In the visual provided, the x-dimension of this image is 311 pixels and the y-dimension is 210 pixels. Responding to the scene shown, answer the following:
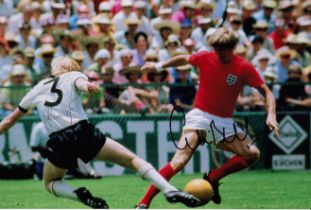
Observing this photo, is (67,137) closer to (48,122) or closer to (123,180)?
(48,122)

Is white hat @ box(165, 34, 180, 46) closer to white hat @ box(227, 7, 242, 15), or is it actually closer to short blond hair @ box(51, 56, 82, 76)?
white hat @ box(227, 7, 242, 15)

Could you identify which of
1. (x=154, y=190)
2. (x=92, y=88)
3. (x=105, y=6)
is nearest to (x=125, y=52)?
(x=105, y=6)

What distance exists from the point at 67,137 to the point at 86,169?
7.53 m

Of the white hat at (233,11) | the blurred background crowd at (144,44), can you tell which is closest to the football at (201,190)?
the blurred background crowd at (144,44)

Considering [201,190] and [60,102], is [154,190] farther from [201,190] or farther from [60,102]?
[60,102]

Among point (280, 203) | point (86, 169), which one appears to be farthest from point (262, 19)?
point (280, 203)

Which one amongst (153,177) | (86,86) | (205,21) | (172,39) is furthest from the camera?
(205,21)

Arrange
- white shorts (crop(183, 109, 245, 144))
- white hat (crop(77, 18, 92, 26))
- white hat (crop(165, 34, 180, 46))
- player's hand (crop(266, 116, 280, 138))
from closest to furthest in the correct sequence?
player's hand (crop(266, 116, 280, 138)) < white shorts (crop(183, 109, 245, 144)) < white hat (crop(165, 34, 180, 46)) < white hat (crop(77, 18, 92, 26))

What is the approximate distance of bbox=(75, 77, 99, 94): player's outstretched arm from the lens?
31.3ft

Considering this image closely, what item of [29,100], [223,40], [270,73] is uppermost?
[223,40]

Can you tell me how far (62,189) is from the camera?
399 inches

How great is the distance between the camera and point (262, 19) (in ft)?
70.4

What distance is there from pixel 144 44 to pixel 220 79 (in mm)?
8616

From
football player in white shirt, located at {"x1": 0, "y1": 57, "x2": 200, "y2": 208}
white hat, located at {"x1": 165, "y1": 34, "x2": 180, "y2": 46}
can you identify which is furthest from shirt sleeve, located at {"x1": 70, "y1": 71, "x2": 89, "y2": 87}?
white hat, located at {"x1": 165, "y1": 34, "x2": 180, "y2": 46}
